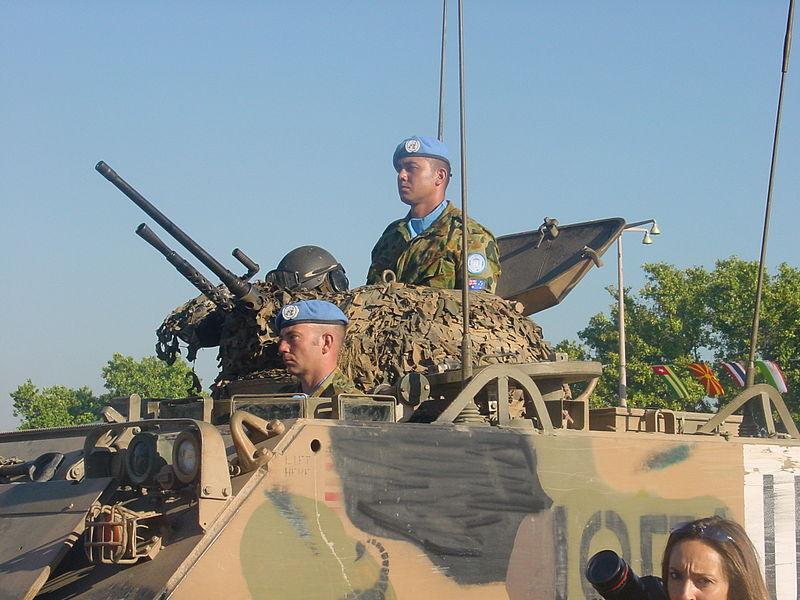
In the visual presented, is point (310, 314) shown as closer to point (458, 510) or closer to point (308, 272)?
point (308, 272)

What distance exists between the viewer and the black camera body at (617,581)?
4.62 meters

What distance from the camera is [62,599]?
5895 mm

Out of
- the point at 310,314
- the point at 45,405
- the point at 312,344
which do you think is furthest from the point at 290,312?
the point at 45,405

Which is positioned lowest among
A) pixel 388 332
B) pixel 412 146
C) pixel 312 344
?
pixel 312 344

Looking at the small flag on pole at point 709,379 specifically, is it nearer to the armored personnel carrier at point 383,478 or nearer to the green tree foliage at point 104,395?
the green tree foliage at point 104,395

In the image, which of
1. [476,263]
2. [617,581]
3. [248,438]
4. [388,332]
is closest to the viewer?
[617,581]

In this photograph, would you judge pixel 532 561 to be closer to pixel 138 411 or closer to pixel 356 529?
pixel 356 529

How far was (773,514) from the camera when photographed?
8406 mm

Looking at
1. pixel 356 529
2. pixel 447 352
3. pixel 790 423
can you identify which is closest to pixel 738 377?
pixel 790 423

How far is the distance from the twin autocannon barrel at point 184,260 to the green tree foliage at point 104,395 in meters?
32.1

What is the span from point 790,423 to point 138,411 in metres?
4.48

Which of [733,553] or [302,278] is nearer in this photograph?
[733,553]

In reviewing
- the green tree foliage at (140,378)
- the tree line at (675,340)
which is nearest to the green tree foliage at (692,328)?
the tree line at (675,340)

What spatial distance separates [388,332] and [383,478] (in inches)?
87.5
